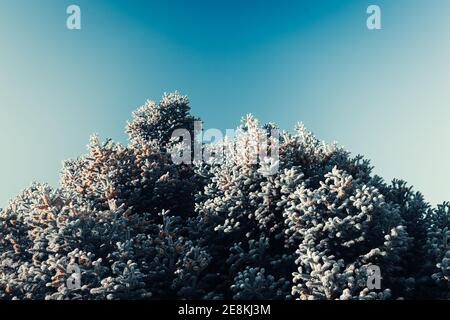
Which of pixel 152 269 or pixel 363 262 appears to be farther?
pixel 152 269

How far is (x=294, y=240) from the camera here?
12.0 meters

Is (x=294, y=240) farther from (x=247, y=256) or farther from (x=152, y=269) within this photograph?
(x=152, y=269)

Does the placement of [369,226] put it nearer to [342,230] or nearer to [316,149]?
[342,230]

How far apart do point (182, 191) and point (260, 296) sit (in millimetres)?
6588

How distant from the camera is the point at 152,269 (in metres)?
10.9

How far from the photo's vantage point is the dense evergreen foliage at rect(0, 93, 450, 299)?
970 centimetres

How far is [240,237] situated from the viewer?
1281 centimetres

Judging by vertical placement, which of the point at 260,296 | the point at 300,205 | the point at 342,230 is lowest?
the point at 260,296

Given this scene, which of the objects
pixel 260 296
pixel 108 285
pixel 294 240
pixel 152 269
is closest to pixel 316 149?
pixel 294 240

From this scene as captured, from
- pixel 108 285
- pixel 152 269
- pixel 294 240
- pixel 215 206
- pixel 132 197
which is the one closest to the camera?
pixel 108 285

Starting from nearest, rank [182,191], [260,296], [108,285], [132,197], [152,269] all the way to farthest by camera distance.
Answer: [108,285], [260,296], [152,269], [132,197], [182,191]

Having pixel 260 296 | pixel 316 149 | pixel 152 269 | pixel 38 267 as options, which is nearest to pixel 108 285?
pixel 152 269

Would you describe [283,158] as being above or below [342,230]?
above

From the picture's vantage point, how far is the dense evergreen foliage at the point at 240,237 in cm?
970
